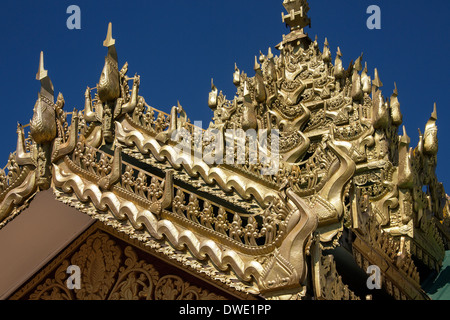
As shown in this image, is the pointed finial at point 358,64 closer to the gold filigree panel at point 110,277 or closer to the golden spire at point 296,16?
the golden spire at point 296,16

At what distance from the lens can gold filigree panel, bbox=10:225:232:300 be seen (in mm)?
6695

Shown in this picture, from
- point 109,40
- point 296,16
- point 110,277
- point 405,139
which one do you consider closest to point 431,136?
point 405,139

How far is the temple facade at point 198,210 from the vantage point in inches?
245

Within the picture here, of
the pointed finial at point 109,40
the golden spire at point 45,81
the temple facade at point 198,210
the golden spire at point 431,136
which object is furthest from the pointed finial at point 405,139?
the golden spire at point 45,81

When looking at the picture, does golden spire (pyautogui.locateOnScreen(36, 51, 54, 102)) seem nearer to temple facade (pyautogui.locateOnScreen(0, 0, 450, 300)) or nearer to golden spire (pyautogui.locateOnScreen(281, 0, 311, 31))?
temple facade (pyautogui.locateOnScreen(0, 0, 450, 300))

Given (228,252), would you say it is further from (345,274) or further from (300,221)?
(345,274)

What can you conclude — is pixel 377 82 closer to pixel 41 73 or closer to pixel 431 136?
pixel 431 136

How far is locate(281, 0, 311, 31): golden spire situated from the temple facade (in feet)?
11.7

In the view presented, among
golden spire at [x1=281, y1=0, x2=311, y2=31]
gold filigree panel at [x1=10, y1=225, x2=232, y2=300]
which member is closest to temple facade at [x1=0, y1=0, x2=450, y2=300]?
gold filigree panel at [x1=10, y1=225, x2=232, y2=300]

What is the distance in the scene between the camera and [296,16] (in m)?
14.8

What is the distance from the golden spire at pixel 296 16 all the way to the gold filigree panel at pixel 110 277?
28.0 ft

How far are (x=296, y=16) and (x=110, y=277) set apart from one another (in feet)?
29.2
